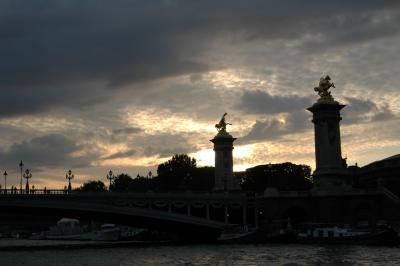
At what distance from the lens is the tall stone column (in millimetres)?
96694

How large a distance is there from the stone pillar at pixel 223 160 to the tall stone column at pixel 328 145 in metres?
25.8

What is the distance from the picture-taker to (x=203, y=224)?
3615 inches

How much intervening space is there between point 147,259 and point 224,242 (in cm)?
2643

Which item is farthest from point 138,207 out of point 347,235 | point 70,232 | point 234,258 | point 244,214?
point 70,232

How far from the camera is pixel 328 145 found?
3836 inches

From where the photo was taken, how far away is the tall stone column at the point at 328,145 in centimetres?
9669

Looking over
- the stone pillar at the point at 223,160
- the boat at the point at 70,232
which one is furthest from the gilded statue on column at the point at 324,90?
the boat at the point at 70,232

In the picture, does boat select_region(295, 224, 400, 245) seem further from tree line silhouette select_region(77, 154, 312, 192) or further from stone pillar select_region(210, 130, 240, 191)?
tree line silhouette select_region(77, 154, 312, 192)

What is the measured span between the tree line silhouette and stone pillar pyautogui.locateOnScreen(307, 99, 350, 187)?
3690cm

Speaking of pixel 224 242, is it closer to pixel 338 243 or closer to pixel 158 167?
pixel 338 243

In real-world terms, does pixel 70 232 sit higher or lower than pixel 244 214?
lower

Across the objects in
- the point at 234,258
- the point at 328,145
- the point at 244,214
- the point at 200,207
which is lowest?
the point at 234,258

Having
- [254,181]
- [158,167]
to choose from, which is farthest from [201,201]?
[158,167]

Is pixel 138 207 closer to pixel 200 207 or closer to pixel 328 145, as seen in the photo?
pixel 200 207
